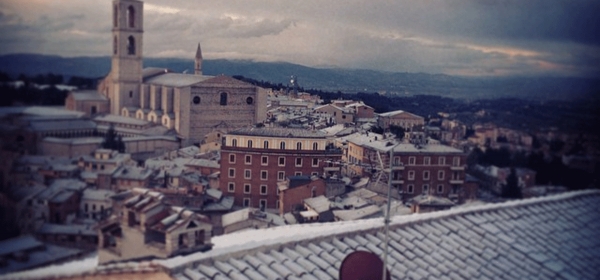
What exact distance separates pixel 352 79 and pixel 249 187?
905mm

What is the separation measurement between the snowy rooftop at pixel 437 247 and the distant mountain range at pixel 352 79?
79cm

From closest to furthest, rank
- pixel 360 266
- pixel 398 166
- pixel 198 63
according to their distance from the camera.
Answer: pixel 360 266 < pixel 198 63 < pixel 398 166

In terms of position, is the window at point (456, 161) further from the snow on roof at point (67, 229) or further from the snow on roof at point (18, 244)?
the snow on roof at point (18, 244)

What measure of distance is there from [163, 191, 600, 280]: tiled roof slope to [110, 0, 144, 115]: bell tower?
0.80m

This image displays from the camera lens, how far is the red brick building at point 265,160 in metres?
3.11

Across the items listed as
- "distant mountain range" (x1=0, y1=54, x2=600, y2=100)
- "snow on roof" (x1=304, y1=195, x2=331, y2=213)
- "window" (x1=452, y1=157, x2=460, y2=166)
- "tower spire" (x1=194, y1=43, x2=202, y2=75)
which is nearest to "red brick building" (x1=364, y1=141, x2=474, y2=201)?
"window" (x1=452, y1=157, x2=460, y2=166)

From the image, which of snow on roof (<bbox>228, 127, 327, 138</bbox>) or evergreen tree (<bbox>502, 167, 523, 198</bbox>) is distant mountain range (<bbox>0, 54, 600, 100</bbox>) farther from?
evergreen tree (<bbox>502, 167, 523, 198</bbox>)

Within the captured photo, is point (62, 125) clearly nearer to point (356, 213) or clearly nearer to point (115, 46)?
point (115, 46)

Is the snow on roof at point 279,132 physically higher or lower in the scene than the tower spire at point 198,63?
lower

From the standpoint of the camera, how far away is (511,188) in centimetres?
429

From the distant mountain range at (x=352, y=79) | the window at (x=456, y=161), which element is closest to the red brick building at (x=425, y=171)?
the window at (x=456, y=161)

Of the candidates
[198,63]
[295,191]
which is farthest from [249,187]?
[198,63]

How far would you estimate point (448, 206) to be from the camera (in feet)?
12.8

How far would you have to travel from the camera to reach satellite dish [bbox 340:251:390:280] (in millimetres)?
2600
